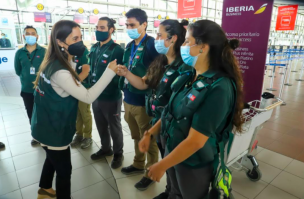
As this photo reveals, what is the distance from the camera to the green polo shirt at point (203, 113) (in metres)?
1.00

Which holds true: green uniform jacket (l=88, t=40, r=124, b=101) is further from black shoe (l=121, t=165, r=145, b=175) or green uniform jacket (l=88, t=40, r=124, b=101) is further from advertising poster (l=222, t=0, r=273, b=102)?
advertising poster (l=222, t=0, r=273, b=102)

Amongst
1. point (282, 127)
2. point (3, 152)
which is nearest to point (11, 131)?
point (3, 152)

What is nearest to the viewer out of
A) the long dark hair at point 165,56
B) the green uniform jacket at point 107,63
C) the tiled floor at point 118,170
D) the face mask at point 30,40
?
the long dark hair at point 165,56

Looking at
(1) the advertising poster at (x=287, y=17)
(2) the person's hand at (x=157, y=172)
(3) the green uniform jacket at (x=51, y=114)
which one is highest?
(1) the advertising poster at (x=287, y=17)

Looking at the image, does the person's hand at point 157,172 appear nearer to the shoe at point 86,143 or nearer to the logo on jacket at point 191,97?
the logo on jacket at point 191,97

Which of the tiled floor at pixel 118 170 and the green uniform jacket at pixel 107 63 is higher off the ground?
A: the green uniform jacket at pixel 107 63

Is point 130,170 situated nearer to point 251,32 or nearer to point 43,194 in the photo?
point 43,194

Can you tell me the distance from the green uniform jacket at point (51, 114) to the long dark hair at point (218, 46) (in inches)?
37.1

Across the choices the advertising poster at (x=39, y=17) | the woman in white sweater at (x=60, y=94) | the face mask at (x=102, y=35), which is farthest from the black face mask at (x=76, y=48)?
the advertising poster at (x=39, y=17)

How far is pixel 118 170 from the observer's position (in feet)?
8.34

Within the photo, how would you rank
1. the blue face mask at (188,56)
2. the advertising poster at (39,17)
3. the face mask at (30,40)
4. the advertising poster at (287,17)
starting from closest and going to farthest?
1. the blue face mask at (188,56)
2. the face mask at (30,40)
3. the advertising poster at (287,17)
4. the advertising poster at (39,17)

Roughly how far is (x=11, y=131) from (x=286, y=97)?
6650 mm

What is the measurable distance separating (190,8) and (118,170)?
7096 mm

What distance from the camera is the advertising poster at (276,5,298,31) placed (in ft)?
29.1
